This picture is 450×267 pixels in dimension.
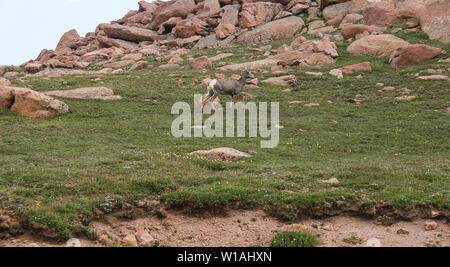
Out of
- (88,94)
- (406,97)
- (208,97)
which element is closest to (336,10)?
(406,97)

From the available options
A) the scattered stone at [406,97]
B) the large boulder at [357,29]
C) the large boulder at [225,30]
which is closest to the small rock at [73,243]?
the scattered stone at [406,97]

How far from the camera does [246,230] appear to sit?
11.6 m

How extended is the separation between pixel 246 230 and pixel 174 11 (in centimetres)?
6813

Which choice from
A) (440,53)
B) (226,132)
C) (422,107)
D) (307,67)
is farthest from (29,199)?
(440,53)

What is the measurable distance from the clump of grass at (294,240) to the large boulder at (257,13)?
55155 millimetres

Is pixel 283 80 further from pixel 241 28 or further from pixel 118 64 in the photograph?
pixel 241 28

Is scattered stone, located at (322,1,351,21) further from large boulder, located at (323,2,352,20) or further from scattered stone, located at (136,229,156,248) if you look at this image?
scattered stone, located at (136,229,156,248)

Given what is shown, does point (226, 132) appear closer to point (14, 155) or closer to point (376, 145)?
point (376, 145)

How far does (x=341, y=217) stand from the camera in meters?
12.4

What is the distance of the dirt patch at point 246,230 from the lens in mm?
10723

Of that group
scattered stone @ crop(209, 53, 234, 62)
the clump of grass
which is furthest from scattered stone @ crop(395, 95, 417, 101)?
scattered stone @ crop(209, 53, 234, 62)

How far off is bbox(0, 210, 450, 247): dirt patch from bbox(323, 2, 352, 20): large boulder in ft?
175

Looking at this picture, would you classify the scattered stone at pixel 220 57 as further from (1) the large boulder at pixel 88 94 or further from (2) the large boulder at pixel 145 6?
(2) the large boulder at pixel 145 6

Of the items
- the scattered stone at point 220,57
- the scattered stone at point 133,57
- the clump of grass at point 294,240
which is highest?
the scattered stone at point 133,57
